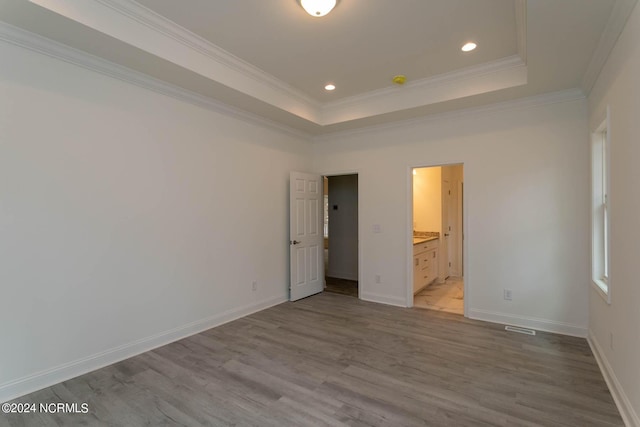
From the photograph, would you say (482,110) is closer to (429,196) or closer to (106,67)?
(429,196)

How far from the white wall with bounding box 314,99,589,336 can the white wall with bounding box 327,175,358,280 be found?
1849 millimetres

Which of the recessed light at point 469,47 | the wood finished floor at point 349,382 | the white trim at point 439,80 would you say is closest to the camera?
the wood finished floor at point 349,382

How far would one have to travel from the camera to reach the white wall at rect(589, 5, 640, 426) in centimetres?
192

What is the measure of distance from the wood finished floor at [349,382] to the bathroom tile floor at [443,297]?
802 millimetres

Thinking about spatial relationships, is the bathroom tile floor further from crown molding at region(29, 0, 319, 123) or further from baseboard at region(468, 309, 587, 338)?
crown molding at region(29, 0, 319, 123)

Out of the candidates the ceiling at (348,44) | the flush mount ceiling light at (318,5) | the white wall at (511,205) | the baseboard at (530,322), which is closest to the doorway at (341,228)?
the white wall at (511,205)

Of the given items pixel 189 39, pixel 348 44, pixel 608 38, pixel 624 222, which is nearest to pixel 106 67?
pixel 189 39

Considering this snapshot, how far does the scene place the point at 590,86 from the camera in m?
3.16

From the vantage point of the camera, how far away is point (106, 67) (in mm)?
2844

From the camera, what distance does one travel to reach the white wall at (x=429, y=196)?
618 centimetres

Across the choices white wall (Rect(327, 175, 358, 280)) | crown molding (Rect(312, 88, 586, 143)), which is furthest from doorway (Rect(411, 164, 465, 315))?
white wall (Rect(327, 175, 358, 280))

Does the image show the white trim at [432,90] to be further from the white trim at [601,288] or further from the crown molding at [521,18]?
the white trim at [601,288]

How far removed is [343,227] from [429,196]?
1.89 m

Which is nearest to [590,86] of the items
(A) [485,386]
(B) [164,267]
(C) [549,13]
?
(C) [549,13]
